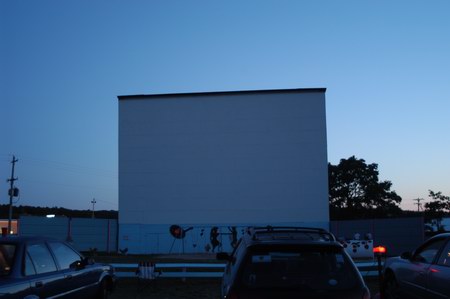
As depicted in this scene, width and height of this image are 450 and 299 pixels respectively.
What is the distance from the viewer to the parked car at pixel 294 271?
215 inches

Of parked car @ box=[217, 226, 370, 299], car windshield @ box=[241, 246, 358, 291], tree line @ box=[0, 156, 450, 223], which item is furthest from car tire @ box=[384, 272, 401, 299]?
tree line @ box=[0, 156, 450, 223]

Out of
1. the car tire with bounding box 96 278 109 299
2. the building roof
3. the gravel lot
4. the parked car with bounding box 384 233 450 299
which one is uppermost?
the building roof

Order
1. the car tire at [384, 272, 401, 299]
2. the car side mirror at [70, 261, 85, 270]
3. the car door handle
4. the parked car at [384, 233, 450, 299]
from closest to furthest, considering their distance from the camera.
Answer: the car door handle
the parked car at [384, 233, 450, 299]
the car side mirror at [70, 261, 85, 270]
the car tire at [384, 272, 401, 299]

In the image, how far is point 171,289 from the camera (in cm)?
1446

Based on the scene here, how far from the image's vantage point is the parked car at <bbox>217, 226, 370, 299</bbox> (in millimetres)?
5461

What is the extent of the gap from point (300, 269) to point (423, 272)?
3719mm

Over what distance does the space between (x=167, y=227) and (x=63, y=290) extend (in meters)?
31.9

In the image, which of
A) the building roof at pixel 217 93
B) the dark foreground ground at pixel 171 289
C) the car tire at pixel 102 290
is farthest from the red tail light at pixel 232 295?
the building roof at pixel 217 93

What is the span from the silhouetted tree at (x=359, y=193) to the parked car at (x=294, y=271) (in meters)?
54.2

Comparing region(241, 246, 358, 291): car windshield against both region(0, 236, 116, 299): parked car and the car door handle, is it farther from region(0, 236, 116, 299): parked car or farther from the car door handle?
the car door handle

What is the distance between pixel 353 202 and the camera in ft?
194

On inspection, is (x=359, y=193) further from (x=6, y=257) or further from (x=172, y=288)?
(x=6, y=257)

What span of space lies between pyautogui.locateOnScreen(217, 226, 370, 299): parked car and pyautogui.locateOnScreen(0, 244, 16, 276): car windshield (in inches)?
128

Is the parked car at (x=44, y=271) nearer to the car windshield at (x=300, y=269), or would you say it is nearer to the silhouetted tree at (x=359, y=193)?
the car windshield at (x=300, y=269)
